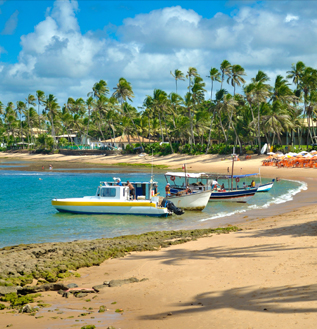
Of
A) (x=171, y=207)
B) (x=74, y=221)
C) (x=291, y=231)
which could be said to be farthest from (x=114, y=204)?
(x=291, y=231)

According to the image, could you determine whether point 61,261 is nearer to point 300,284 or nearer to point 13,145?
point 300,284

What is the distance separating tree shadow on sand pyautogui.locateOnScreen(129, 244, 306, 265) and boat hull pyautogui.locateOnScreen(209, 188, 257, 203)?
18.8m

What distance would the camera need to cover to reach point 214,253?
1262 cm

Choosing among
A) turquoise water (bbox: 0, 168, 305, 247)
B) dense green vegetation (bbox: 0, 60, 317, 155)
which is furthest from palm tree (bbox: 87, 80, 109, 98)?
turquoise water (bbox: 0, 168, 305, 247)

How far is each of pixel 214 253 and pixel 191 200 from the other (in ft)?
46.3

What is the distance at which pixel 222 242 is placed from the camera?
14.4 metres

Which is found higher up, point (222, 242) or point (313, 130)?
point (313, 130)

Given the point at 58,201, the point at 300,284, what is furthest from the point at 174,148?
the point at 300,284

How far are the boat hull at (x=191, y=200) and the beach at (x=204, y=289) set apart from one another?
38.0 feet

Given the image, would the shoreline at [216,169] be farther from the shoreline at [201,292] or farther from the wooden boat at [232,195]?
the shoreline at [201,292]

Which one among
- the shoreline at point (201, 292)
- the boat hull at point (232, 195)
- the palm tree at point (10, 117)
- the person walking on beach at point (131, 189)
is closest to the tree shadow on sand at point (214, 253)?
the shoreline at point (201, 292)

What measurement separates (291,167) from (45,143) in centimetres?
8491

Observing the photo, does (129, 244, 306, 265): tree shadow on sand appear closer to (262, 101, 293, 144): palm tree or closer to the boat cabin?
the boat cabin

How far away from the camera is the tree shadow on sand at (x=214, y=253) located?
11844mm
